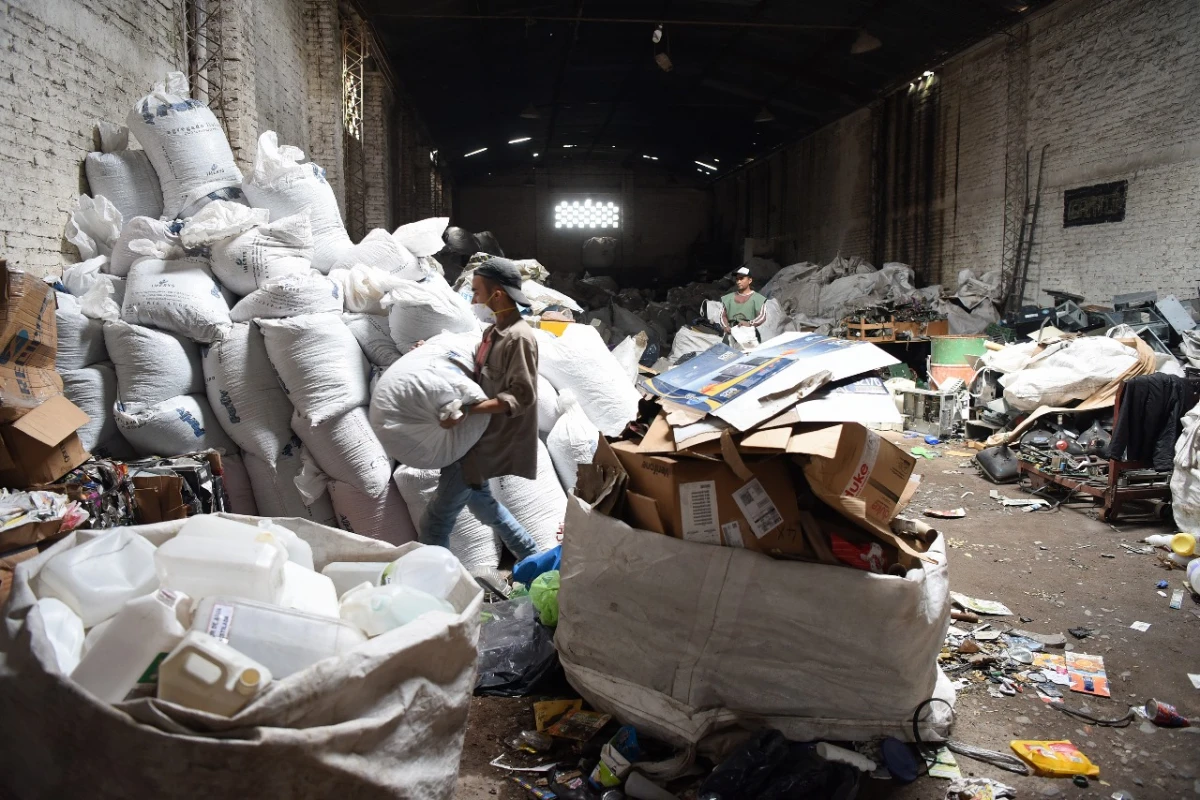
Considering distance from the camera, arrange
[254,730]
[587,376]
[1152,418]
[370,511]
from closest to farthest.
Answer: [254,730] → [370,511] → [587,376] → [1152,418]

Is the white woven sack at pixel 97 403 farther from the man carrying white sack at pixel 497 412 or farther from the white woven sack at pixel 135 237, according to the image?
the man carrying white sack at pixel 497 412

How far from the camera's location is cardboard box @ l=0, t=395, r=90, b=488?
7.89ft

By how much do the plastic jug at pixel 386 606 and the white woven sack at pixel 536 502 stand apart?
1.97 m

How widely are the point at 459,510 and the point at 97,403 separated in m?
1.59

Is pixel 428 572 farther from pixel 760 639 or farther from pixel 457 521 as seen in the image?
pixel 457 521

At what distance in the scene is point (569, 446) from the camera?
12.7ft

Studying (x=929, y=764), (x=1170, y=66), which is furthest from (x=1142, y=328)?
(x=929, y=764)

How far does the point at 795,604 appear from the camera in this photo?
2.04 metres

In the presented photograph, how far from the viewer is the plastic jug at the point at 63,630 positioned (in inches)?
48.6

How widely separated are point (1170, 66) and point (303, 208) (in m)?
7.73

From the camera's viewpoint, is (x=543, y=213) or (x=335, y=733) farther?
(x=543, y=213)

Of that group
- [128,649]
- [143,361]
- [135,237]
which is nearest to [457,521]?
[143,361]

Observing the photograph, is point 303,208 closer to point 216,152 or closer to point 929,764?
point 216,152

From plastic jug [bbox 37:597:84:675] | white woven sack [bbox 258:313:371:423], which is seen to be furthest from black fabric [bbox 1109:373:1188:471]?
plastic jug [bbox 37:597:84:675]
